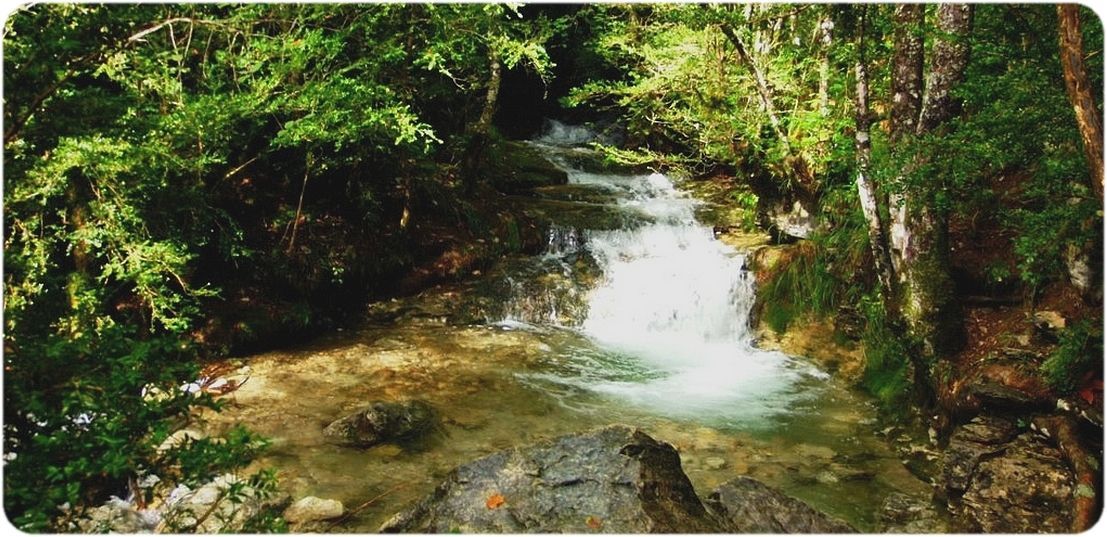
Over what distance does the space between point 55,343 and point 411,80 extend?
277 inches

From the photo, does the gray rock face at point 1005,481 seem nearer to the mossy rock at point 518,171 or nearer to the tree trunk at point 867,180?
the tree trunk at point 867,180

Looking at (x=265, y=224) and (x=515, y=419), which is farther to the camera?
(x=265, y=224)

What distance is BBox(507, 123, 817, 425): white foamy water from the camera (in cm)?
804

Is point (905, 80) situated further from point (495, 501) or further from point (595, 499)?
point (495, 501)

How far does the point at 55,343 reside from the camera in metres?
2.94

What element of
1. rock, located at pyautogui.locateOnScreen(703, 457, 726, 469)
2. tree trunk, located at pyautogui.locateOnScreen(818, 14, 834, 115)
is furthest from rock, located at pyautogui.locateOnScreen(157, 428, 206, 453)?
tree trunk, located at pyautogui.locateOnScreen(818, 14, 834, 115)

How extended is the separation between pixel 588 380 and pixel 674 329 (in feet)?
8.93

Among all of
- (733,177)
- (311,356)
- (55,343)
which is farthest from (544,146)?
(55,343)

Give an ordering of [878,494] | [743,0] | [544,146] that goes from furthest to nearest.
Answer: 1. [544,146]
2. [743,0]
3. [878,494]

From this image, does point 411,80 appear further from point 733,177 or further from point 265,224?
point 733,177

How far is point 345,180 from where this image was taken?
10555 millimetres

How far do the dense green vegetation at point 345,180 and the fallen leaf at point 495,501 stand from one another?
4.88 feet

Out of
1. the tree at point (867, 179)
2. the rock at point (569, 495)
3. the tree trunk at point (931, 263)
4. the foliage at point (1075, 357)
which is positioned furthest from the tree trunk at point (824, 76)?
the rock at point (569, 495)

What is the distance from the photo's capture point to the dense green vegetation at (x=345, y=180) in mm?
3049
